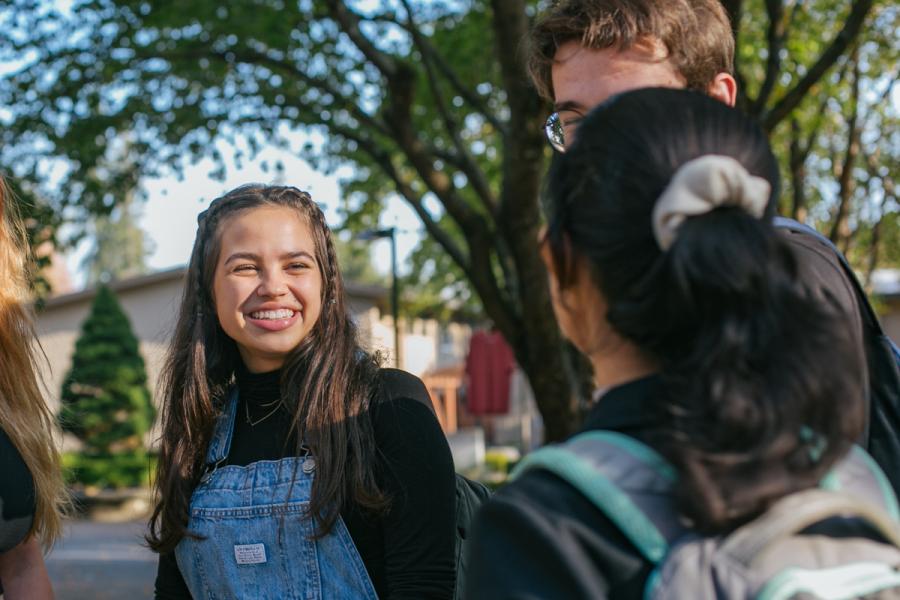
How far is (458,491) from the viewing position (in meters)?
2.33

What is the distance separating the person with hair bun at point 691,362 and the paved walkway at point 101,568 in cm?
948

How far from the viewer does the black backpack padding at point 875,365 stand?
5.14 ft

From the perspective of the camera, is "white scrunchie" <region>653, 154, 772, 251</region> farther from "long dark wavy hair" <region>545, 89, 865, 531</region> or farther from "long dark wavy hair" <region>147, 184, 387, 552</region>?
"long dark wavy hair" <region>147, 184, 387, 552</region>

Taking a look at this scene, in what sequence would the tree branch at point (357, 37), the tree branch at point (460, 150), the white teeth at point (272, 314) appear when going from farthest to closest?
1. the tree branch at point (460, 150)
2. the tree branch at point (357, 37)
3. the white teeth at point (272, 314)

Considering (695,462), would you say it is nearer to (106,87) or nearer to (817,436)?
(817,436)

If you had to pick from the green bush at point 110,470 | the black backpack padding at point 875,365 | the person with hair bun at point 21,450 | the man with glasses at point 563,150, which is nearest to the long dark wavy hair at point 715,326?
the man with glasses at point 563,150

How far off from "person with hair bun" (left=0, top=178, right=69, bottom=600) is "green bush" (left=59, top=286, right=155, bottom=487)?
1934 cm

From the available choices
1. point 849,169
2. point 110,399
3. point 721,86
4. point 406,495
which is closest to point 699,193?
point 721,86

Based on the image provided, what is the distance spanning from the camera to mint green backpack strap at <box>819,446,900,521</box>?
4.17 ft

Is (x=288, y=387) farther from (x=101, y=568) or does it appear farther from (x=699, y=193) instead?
(x=101, y=568)

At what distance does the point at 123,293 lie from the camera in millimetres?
31688

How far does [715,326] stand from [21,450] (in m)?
1.81

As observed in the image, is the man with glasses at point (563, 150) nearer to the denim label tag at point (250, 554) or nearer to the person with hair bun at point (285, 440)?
the person with hair bun at point (285, 440)

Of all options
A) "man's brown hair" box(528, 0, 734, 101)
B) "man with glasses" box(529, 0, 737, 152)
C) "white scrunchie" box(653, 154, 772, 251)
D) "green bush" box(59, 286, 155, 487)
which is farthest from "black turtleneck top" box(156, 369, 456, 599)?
"green bush" box(59, 286, 155, 487)
